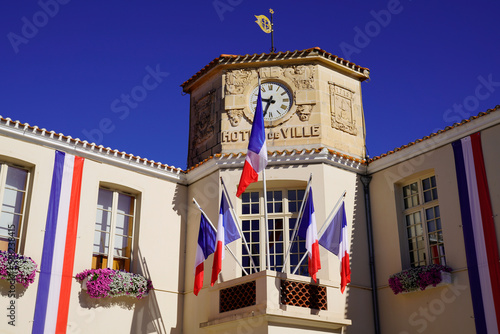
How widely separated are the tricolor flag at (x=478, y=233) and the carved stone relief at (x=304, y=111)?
3777 millimetres

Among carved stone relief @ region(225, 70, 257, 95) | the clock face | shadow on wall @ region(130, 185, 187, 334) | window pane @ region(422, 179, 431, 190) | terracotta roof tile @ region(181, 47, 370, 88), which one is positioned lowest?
shadow on wall @ region(130, 185, 187, 334)

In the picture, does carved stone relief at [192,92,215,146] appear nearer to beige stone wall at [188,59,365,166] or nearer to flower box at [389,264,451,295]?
beige stone wall at [188,59,365,166]

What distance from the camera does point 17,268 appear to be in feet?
38.4

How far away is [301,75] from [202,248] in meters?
5.35

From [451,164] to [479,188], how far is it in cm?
93

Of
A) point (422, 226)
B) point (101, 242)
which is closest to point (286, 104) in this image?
point (422, 226)

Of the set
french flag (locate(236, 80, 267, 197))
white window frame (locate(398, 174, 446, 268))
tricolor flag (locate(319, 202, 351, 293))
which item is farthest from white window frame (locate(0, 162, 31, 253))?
white window frame (locate(398, 174, 446, 268))

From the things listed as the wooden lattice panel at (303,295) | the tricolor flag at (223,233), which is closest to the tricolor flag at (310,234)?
the wooden lattice panel at (303,295)

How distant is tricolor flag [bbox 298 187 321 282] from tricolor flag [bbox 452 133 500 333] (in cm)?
300

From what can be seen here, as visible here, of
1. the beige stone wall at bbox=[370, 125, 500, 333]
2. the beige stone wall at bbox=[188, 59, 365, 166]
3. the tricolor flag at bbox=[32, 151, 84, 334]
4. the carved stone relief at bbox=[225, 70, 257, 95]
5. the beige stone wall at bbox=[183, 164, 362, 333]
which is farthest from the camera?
the carved stone relief at bbox=[225, 70, 257, 95]

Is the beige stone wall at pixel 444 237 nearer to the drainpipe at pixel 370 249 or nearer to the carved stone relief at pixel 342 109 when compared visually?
the drainpipe at pixel 370 249

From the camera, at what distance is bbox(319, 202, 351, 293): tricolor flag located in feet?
41.4

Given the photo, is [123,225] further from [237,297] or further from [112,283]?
[237,297]

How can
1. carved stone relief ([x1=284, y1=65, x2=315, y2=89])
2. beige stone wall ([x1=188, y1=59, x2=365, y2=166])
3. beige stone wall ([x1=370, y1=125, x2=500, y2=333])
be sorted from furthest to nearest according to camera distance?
carved stone relief ([x1=284, y1=65, x2=315, y2=89])
beige stone wall ([x1=188, y1=59, x2=365, y2=166])
beige stone wall ([x1=370, y1=125, x2=500, y2=333])
